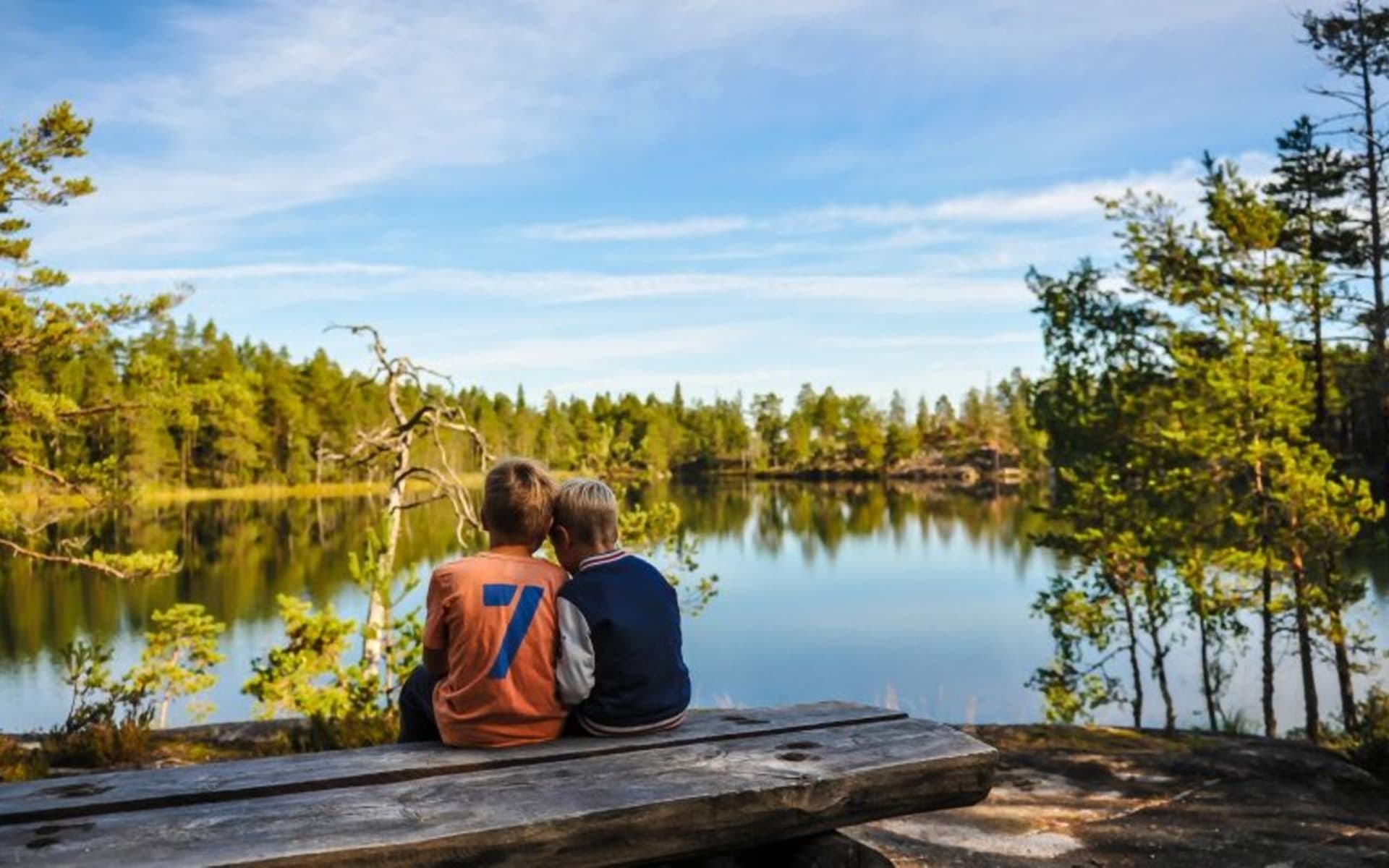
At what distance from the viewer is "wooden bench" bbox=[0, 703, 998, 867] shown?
2.08 metres

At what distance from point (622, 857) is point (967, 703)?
1497 cm

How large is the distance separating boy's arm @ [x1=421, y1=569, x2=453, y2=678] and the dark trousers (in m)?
0.11

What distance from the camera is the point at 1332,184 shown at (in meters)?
17.5

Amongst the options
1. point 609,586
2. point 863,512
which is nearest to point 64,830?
point 609,586

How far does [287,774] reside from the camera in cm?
248

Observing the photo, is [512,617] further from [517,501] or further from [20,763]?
[20,763]

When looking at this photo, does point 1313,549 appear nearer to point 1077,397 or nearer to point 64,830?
point 1077,397

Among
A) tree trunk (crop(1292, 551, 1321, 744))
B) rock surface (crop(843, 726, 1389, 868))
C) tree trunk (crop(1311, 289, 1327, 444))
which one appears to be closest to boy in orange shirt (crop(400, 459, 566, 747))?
rock surface (crop(843, 726, 1389, 868))

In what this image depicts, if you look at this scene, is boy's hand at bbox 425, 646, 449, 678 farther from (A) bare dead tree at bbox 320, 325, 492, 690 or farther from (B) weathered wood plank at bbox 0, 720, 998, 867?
(A) bare dead tree at bbox 320, 325, 492, 690

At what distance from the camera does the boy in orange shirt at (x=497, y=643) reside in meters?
2.78

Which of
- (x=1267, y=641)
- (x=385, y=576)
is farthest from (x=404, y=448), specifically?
(x=1267, y=641)

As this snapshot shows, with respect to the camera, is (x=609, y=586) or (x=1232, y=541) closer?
(x=609, y=586)

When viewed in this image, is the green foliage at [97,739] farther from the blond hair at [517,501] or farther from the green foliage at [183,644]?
the blond hair at [517,501]

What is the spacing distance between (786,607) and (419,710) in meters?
23.1
